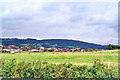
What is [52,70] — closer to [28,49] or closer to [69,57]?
[69,57]

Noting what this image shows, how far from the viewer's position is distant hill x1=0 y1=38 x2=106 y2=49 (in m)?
3.28

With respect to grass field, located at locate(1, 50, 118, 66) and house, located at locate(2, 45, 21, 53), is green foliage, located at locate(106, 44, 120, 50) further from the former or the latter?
house, located at locate(2, 45, 21, 53)

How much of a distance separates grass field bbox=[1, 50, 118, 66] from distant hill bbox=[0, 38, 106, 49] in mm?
124

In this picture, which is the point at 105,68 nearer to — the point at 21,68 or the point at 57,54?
the point at 57,54

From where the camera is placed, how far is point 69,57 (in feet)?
10.6

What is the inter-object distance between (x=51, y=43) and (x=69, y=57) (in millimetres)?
351

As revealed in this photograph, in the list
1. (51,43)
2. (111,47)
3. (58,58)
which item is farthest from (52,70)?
(111,47)

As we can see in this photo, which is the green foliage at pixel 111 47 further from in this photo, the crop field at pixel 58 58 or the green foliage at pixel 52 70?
the green foliage at pixel 52 70

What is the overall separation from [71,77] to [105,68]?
50 centimetres

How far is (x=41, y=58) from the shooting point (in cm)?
327

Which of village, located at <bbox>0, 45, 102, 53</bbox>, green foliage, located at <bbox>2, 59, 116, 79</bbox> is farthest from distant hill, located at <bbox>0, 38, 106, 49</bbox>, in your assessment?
green foliage, located at <bbox>2, 59, 116, 79</bbox>

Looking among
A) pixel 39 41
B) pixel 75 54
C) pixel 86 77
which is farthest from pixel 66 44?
pixel 86 77

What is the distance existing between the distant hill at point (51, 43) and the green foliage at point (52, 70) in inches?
12.1

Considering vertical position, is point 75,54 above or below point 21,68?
above
